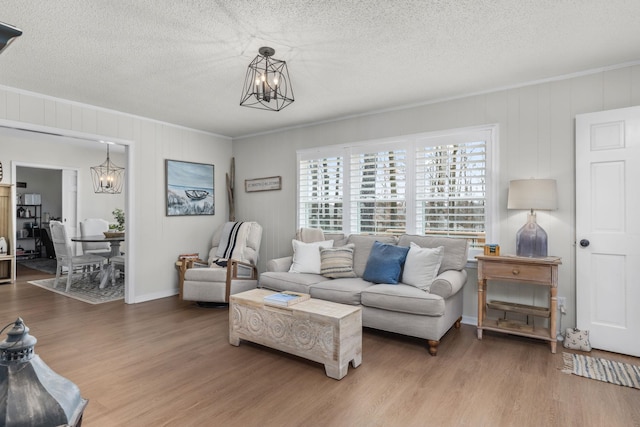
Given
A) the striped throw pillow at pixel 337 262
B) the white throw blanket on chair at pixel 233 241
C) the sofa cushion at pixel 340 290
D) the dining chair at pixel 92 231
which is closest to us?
the sofa cushion at pixel 340 290

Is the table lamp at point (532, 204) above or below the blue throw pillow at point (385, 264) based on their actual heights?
above

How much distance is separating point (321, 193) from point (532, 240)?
2610 millimetres

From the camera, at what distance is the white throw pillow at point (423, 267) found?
3.32 m

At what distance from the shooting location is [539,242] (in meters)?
3.20

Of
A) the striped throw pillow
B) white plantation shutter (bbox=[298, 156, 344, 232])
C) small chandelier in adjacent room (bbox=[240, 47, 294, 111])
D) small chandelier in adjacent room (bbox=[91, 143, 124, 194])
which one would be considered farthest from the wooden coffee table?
small chandelier in adjacent room (bbox=[91, 143, 124, 194])

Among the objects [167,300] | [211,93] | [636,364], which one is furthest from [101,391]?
[636,364]

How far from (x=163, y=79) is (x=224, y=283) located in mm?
2337

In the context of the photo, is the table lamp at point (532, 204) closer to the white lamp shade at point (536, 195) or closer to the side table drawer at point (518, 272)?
the white lamp shade at point (536, 195)

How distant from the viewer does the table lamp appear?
3.10 metres

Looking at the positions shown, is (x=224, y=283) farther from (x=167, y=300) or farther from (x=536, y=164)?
(x=536, y=164)

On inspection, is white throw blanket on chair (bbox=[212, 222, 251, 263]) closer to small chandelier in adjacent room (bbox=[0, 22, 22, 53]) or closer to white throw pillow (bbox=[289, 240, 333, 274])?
white throw pillow (bbox=[289, 240, 333, 274])

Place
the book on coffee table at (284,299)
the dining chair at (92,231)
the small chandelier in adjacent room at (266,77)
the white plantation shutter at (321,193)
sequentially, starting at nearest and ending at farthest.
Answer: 1. the small chandelier in adjacent room at (266,77)
2. the book on coffee table at (284,299)
3. the white plantation shutter at (321,193)
4. the dining chair at (92,231)

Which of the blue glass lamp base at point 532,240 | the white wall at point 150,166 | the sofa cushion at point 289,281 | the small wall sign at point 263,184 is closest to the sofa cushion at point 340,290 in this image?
the sofa cushion at point 289,281

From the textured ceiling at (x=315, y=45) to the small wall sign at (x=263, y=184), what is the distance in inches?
64.7
